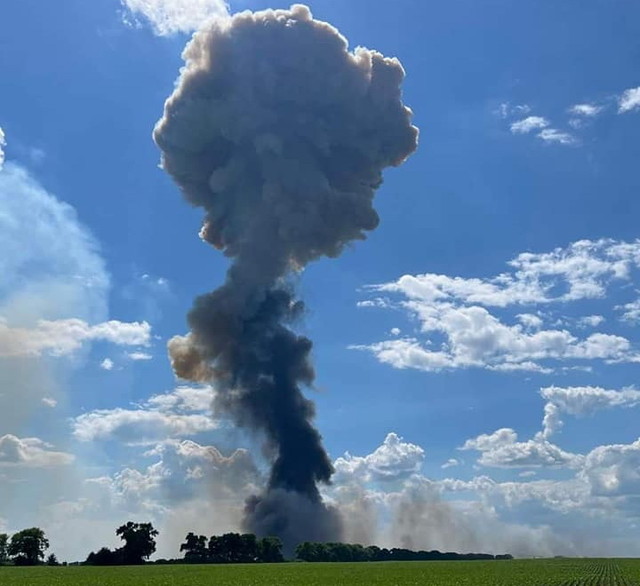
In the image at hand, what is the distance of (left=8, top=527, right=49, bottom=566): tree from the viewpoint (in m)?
109

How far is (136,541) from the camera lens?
100375 mm

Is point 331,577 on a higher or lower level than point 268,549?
lower

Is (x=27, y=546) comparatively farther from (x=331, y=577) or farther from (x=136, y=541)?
(x=331, y=577)

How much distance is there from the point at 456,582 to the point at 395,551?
308 ft

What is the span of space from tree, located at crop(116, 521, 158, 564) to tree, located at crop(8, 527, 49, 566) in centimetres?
1688

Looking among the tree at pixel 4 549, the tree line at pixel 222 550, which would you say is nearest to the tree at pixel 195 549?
the tree line at pixel 222 550

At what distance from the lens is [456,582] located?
162 feet

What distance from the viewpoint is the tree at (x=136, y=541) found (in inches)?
3952

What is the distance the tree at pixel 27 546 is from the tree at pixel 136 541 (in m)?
16.9

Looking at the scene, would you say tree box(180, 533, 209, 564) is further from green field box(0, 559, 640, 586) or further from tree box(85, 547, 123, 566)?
green field box(0, 559, 640, 586)

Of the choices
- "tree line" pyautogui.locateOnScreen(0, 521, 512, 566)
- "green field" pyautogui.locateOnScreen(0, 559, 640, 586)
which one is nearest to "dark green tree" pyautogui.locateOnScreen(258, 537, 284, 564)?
"tree line" pyautogui.locateOnScreen(0, 521, 512, 566)

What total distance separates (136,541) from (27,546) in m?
19.4

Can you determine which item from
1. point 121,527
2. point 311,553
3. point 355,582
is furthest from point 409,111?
point 355,582

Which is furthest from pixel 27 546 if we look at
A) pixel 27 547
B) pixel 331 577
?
pixel 331 577
